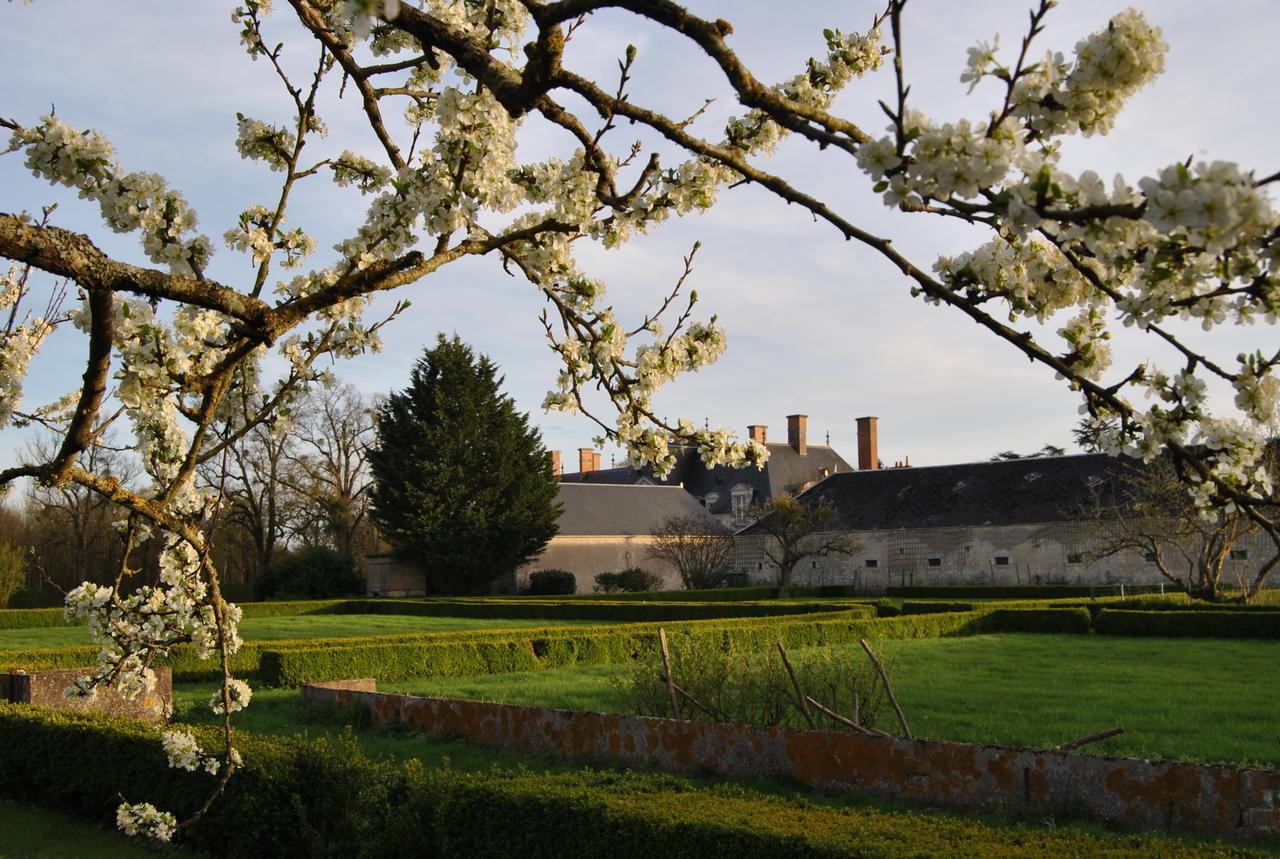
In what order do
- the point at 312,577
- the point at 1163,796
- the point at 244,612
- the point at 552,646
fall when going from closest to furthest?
1. the point at 1163,796
2. the point at 552,646
3. the point at 244,612
4. the point at 312,577

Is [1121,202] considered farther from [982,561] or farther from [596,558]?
[596,558]

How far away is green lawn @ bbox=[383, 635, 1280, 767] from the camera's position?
8.51 m

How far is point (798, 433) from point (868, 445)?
6297 millimetres

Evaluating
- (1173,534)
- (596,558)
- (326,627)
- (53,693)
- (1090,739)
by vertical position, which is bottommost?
(326,627)

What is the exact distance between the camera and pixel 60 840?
7242 millimetres

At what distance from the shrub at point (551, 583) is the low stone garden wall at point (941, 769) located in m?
29.3

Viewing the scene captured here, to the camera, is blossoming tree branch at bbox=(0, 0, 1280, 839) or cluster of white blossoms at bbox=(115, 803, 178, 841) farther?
cluster of white blossoms at bbox=(115, 803, 178, 841)

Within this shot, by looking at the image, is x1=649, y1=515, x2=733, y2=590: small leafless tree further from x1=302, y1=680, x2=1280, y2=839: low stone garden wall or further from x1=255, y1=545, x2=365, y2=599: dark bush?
x1=302, y1=680, x2=1280, y2=839: low stone garden wall

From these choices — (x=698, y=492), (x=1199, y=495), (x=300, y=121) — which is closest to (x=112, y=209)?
(x=300, y=121)

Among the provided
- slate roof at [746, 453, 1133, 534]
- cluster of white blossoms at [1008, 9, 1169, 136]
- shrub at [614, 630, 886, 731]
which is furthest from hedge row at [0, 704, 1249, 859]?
slate roof at [746, 453, 1133, 534]

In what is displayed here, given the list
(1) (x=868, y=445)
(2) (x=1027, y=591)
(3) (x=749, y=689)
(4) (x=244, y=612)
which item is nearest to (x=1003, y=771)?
(3) (x=749, y=689)

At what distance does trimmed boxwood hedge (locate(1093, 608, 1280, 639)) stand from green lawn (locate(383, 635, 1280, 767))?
2.62 feet

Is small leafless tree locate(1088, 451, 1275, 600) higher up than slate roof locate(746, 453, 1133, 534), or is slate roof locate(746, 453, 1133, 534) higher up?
slate roof locate(746, 453, 1133, 534)

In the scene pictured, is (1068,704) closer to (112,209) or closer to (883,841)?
(883,841)
